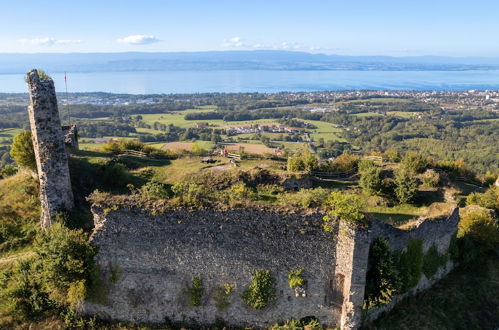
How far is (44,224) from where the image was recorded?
16.0 meters

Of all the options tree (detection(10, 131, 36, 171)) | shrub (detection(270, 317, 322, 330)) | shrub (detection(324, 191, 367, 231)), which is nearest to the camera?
shrub (detection(324, 191, 367, 231))

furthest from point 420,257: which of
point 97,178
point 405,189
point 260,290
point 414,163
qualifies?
point 97,178

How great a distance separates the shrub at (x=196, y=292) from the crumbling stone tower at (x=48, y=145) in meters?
7.08

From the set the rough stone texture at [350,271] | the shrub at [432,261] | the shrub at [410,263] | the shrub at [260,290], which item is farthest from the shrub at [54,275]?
the shrub at [432,261]

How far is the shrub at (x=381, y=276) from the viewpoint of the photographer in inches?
516

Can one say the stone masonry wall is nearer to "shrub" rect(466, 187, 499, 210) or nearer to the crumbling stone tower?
"shrub" rect(466, 187, 499, 210)

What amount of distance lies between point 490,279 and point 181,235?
51.7 feet

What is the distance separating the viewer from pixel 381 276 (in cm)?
1348

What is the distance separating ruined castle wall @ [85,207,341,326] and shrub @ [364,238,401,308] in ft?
4.97

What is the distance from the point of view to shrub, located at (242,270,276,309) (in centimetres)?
1326

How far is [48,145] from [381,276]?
14229 millimetres

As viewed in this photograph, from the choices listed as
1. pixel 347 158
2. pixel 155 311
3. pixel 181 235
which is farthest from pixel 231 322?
pixel 347 158

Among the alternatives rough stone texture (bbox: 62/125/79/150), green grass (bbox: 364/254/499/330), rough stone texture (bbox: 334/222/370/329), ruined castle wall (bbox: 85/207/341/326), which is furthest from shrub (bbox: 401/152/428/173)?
rough stone texture (bbox: 62/125/79/150)

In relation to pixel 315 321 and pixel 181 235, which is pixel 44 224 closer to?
pixel 181 235
